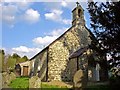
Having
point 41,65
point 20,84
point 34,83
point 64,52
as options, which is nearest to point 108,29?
point 34,83

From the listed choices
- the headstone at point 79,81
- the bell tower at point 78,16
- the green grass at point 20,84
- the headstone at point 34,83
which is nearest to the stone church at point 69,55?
the bell tower at point 78,16

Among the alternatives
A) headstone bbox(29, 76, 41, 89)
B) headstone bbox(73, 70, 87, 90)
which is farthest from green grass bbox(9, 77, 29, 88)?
headstone bbox(73, 70, 87, 90)

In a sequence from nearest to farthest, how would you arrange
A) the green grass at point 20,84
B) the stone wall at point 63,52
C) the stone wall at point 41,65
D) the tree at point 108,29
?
the tree at point 108,29 → the green grass at point 20,84 → the stone wall at point 63,52 → the stone wall at point 41,65

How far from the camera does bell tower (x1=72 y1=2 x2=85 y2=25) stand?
105 ft

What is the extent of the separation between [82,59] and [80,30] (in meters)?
6.02

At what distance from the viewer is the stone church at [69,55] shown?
2780 cm

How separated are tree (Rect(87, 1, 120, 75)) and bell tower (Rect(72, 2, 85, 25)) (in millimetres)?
14946

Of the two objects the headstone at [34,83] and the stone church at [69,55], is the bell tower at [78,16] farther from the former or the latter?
the headstone at [34,83]

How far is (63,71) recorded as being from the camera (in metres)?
29.5

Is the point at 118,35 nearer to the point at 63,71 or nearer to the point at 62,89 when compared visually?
the point at 62,89

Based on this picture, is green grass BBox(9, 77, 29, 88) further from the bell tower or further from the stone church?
the bell tower

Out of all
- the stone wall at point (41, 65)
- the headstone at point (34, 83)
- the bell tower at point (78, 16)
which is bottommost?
the headstone at point (34, 83)

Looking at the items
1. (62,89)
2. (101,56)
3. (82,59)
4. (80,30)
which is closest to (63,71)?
(82,59)

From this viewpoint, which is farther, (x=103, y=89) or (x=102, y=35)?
(x=103, y=89)
